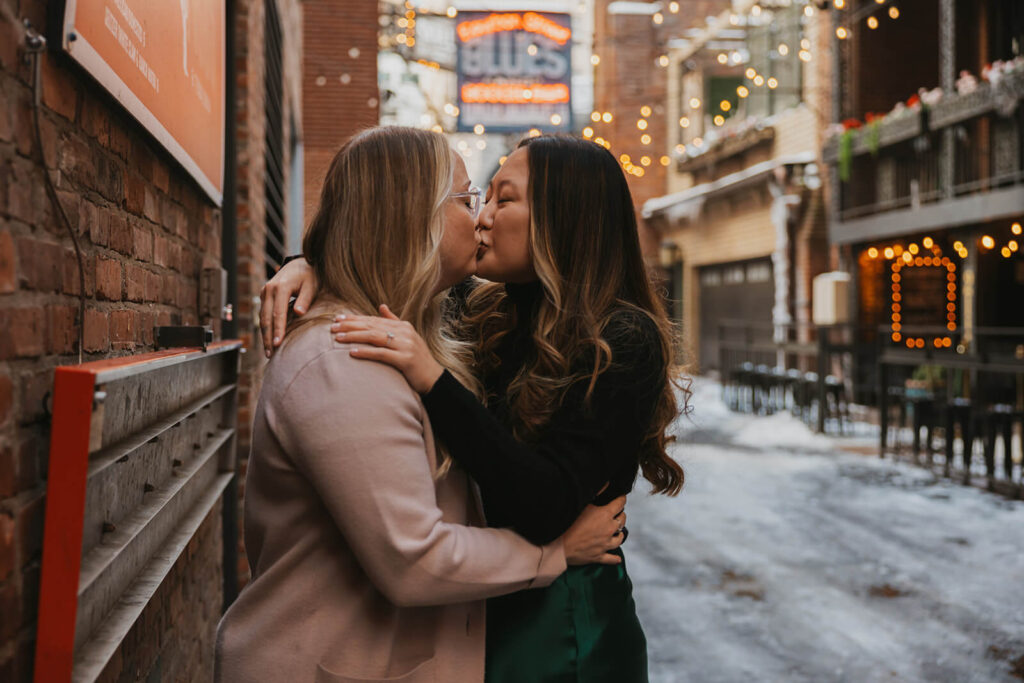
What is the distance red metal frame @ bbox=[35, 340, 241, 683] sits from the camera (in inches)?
51.4

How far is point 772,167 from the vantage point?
59.5ft

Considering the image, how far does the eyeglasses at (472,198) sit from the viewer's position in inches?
78.3

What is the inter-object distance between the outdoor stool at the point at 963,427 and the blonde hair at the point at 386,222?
8.60m

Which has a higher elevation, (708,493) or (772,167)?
(772,167)

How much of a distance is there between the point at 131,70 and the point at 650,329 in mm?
1259

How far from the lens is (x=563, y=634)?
2027 mm

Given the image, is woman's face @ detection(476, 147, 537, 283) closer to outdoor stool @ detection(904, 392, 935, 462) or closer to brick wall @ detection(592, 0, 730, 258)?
outdoor stool @ detection(904, 392, 935, 462)

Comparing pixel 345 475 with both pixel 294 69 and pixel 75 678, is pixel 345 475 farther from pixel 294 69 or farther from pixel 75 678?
pixel 294 69

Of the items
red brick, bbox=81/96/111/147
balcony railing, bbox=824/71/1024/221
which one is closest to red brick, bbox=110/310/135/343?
red brick, bbox=81/96/111/147

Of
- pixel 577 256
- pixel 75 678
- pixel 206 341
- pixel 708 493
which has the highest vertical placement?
pixel 577 256

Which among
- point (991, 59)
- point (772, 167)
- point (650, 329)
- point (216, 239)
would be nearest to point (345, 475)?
point (650, 329)

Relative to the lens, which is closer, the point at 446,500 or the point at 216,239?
the point at 446,500

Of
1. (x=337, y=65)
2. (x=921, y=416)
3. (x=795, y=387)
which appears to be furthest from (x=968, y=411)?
(x=337, y=65)

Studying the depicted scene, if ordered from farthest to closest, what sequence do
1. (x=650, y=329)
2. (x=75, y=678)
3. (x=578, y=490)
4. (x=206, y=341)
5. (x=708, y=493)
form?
(x=708, y=493) → (x=206, y=341) → (x=650, y=329) → (x=578, y=490) → (x=75, y=678)
